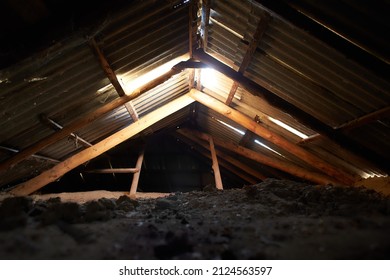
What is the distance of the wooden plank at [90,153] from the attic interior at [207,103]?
36 millimetres

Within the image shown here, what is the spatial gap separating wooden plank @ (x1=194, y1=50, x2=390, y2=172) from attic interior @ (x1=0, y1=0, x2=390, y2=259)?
2cm

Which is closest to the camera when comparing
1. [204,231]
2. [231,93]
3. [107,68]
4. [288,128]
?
[204,231]

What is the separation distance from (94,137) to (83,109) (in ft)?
6.68

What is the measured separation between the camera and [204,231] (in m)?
1.92

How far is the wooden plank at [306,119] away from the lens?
407 centimetres

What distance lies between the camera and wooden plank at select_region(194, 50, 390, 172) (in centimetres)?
407

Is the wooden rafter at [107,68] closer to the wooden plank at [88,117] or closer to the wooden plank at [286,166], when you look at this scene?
the wooden plank at [88,117]

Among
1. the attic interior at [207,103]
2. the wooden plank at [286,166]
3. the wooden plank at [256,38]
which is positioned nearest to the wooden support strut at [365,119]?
the attic interior at [207,103]

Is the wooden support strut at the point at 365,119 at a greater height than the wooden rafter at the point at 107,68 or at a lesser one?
lesser

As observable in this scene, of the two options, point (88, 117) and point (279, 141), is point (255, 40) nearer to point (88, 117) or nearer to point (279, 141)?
point (279, 141)

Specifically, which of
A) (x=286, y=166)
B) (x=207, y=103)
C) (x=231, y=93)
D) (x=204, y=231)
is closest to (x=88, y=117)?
(x=207, y=103)

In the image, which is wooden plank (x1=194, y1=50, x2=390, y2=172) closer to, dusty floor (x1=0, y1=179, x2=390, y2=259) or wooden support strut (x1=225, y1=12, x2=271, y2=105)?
wooden support strut (x1=225, y1=12, x2=271, y2=105)

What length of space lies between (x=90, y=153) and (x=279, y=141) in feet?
14.8
